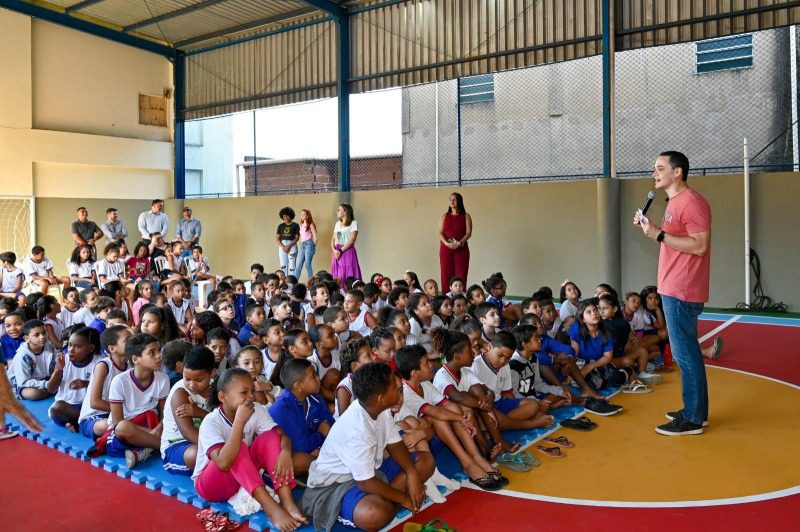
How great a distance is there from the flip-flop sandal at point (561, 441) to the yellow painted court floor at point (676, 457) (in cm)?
4

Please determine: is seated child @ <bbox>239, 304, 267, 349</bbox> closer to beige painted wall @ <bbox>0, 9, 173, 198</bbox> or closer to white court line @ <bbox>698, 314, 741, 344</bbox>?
white court line @ <bbox>698, 314, 741, 344</bbox>

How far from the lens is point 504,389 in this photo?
165 inches

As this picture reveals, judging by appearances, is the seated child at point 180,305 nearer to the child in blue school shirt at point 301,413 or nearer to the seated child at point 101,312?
the seated child at point 101,312

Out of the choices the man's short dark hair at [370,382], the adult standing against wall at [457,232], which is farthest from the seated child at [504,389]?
the adult standing against wall at [457,232]

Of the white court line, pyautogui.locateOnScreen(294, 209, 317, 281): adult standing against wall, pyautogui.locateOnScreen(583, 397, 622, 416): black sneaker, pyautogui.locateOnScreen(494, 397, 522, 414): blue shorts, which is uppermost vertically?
pyautogui.locateOnScreen(294, 209, 317, 281): adult standing against wall

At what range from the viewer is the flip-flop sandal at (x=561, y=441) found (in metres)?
3.83

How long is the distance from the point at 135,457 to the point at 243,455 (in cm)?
102

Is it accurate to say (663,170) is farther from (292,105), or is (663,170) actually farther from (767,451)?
(292,105)

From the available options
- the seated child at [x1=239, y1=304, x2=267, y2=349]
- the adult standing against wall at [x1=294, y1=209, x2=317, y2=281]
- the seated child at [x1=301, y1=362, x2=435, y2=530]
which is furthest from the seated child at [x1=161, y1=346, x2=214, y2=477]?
the adult standing against wall at [x1=294, y1=209, x2=317, y2=281]

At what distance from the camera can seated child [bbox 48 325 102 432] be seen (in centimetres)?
433

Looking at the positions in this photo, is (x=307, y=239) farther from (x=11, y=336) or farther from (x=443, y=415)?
(x=443, y=415)

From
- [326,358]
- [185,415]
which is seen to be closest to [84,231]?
[326,358]

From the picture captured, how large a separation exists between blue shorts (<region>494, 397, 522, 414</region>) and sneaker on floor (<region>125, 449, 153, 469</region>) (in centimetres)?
208

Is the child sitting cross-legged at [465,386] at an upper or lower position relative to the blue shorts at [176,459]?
upper
